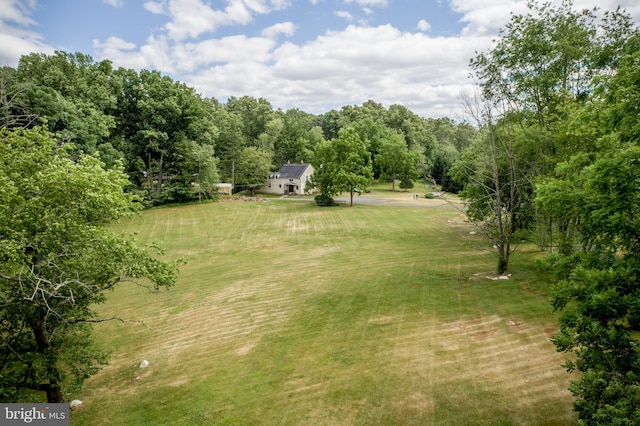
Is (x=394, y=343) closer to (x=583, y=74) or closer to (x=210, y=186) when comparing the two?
(x=583, y=74)

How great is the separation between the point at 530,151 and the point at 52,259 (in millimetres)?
22014

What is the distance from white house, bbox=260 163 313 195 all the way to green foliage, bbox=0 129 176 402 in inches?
1967

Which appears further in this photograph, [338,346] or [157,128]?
[157,128]

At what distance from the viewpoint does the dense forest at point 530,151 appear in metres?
6.83

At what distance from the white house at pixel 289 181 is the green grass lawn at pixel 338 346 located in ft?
116

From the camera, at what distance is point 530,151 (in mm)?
20234

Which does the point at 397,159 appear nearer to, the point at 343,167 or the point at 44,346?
the point at 343,167

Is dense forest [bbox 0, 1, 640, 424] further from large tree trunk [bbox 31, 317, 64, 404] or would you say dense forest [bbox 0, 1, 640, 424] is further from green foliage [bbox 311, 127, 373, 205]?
large tree trunk [bbox 31, 317, 64, 404]

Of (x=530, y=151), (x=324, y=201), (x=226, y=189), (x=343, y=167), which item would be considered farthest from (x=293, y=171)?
(x=530, y=151)

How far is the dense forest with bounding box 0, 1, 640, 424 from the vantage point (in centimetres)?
683

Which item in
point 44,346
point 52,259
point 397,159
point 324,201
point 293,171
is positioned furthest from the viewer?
point 397,159

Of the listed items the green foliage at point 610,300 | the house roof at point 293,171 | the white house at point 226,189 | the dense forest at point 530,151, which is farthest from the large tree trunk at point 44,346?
the house roof at point 293,171

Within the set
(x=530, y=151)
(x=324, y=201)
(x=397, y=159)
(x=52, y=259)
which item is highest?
(x=397, y=159)

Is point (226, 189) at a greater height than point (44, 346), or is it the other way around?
point (226, 189)
